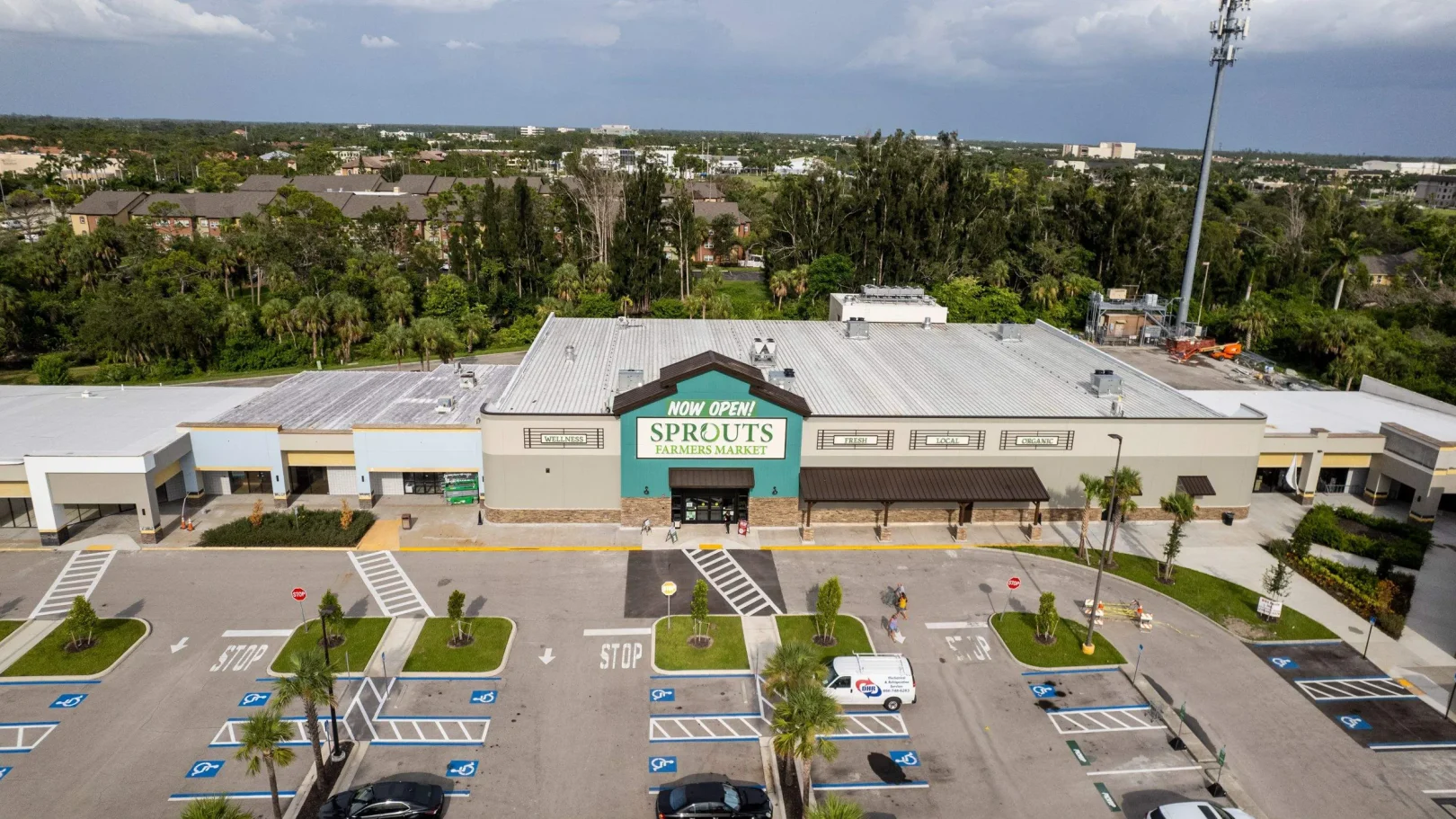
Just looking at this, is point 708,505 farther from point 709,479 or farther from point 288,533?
point 288,533

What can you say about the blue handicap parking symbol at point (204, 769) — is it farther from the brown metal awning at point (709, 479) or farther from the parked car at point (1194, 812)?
the parked car at point (1194, 812)

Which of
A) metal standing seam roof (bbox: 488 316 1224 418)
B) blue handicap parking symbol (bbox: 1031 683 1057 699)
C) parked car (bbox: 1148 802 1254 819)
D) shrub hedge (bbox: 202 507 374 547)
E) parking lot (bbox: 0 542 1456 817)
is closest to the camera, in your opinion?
parked car (bbox: 1148 802 1254 819)

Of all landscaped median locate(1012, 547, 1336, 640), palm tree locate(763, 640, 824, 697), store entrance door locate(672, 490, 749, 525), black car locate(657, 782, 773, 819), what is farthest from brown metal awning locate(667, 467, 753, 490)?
black car locate(657, 782, 773, 819)

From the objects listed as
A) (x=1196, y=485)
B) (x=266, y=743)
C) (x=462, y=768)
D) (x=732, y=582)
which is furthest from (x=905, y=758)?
(x=1196, y=485)

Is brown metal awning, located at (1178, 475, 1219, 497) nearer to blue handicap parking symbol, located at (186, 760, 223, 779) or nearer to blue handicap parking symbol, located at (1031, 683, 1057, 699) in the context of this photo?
blue handicap parking symbol, located at (1031, 683, 1057, 699)

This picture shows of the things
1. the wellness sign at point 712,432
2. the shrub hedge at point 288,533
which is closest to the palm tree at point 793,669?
the wellness sign at point 712,432
